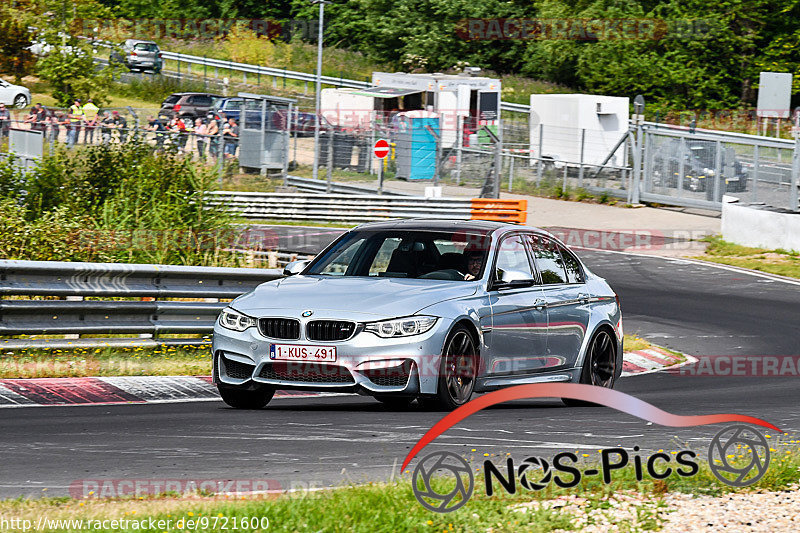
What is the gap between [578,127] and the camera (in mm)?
42188

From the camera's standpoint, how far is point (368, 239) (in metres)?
10.6

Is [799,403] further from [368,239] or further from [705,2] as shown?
[705,2]

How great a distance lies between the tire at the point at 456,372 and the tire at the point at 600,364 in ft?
5.45

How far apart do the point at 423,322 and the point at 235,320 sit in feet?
4.87

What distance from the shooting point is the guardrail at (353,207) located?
30.4 meters

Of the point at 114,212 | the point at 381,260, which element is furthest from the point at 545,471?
the point at 114,212

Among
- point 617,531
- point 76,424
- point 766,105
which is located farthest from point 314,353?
point 766,105

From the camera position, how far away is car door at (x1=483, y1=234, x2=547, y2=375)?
32.2ft

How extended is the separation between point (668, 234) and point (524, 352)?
70.9 ft

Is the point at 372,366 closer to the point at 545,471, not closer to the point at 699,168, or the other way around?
the point at 545,471

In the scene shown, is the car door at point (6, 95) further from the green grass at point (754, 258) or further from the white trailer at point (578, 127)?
the green grass at point (754, 258)

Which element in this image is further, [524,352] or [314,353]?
[524,352]

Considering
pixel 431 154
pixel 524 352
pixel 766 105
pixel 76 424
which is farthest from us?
pixel 766 105

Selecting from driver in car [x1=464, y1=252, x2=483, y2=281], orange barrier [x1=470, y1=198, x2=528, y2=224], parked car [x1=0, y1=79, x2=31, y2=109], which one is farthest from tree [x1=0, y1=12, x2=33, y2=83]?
driver in car [x1=464, y1=252, x2=483, y2=281]
